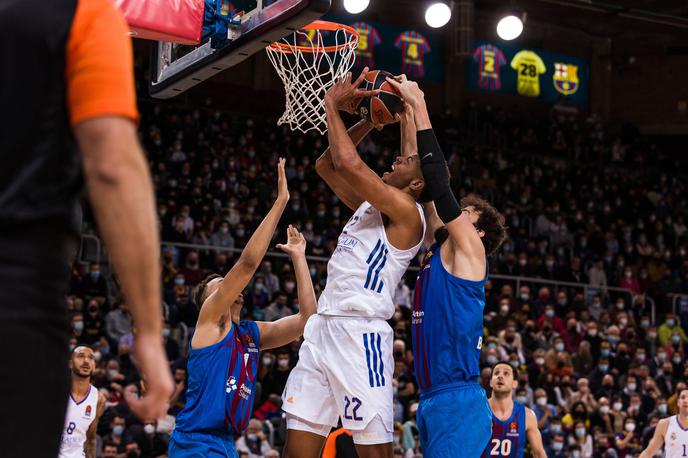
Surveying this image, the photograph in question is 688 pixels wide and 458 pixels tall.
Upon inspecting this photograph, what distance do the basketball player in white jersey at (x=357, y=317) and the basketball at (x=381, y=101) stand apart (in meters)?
0.11

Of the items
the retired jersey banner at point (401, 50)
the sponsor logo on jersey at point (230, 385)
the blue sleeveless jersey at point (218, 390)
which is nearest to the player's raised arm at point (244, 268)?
the blue sleeveless jersey at point (218, 390)

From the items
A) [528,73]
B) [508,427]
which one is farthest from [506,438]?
[528,73]

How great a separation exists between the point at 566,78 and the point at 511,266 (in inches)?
422

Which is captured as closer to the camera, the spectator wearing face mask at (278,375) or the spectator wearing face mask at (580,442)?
the spectator wearing face mask at (278,375)

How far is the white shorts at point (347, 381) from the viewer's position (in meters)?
5.01

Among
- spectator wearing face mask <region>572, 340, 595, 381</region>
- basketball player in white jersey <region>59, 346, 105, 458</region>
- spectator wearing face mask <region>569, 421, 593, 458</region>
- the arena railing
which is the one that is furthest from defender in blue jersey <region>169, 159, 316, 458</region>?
spectator wearing face mask <region>572, 340, 595, 381</region>

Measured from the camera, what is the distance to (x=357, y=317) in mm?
5180

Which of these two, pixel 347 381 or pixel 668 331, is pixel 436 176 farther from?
pixel 668 331

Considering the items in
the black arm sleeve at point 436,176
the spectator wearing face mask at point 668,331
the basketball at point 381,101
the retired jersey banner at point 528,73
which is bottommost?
the spectator wearing face mask at point 668,331

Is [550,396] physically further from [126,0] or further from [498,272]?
[126,0]

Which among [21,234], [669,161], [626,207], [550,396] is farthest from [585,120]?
[21,234]

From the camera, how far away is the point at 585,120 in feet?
92.2

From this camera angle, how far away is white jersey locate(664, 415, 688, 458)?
10.1 m

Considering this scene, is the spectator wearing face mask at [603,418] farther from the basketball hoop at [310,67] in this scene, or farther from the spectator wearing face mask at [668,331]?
the basketball hoop at [310,67]
